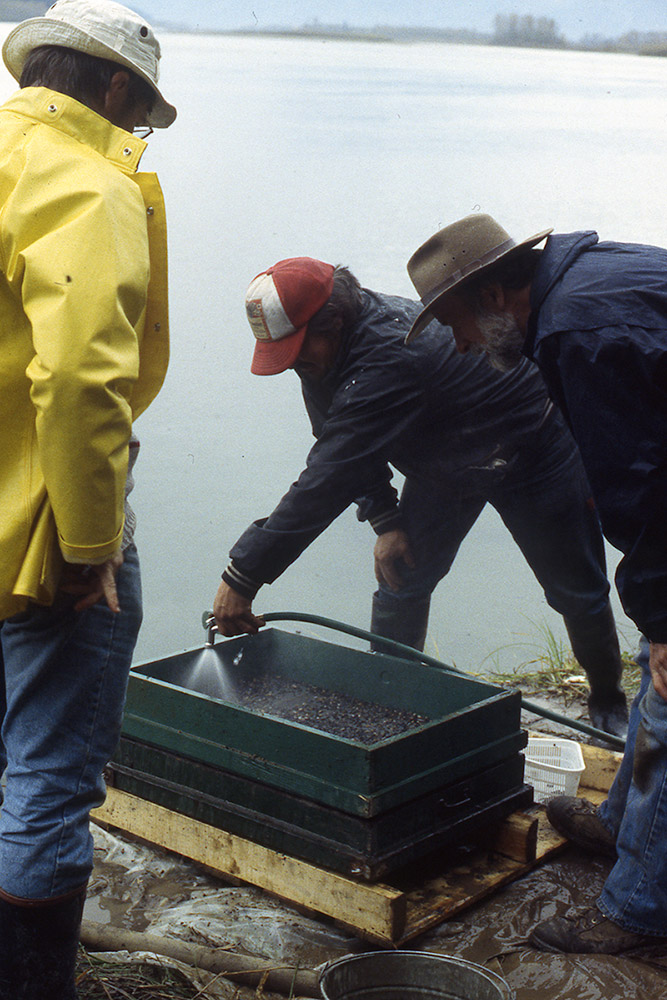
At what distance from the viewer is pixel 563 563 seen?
11.5 feet

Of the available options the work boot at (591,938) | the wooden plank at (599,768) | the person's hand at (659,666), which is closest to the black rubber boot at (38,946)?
the work boot at (591,938)

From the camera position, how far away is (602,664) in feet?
12.0

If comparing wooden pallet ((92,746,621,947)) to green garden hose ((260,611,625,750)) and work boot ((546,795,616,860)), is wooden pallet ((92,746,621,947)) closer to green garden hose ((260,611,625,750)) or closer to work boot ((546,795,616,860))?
work boot ((546,795,616,860))

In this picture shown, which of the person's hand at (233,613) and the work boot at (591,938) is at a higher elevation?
the person's hand at (233,613)

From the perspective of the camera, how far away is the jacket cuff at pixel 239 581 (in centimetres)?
298

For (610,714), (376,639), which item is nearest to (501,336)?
(376,639)

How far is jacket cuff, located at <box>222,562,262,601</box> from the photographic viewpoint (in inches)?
117

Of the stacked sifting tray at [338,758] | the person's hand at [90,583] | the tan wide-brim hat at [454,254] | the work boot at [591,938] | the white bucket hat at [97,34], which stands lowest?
the work boot at [591,938]

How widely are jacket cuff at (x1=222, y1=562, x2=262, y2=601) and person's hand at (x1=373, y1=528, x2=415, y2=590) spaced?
876 mm

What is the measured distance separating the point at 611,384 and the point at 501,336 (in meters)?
0.47

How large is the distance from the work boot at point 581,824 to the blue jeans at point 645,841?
378 millimetres

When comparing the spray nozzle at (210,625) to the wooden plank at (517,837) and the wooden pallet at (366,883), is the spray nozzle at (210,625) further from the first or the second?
the wooden plank at (517,837)

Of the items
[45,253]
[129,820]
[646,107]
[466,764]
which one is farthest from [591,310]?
[646,107]

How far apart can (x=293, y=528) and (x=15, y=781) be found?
4.51 feet
